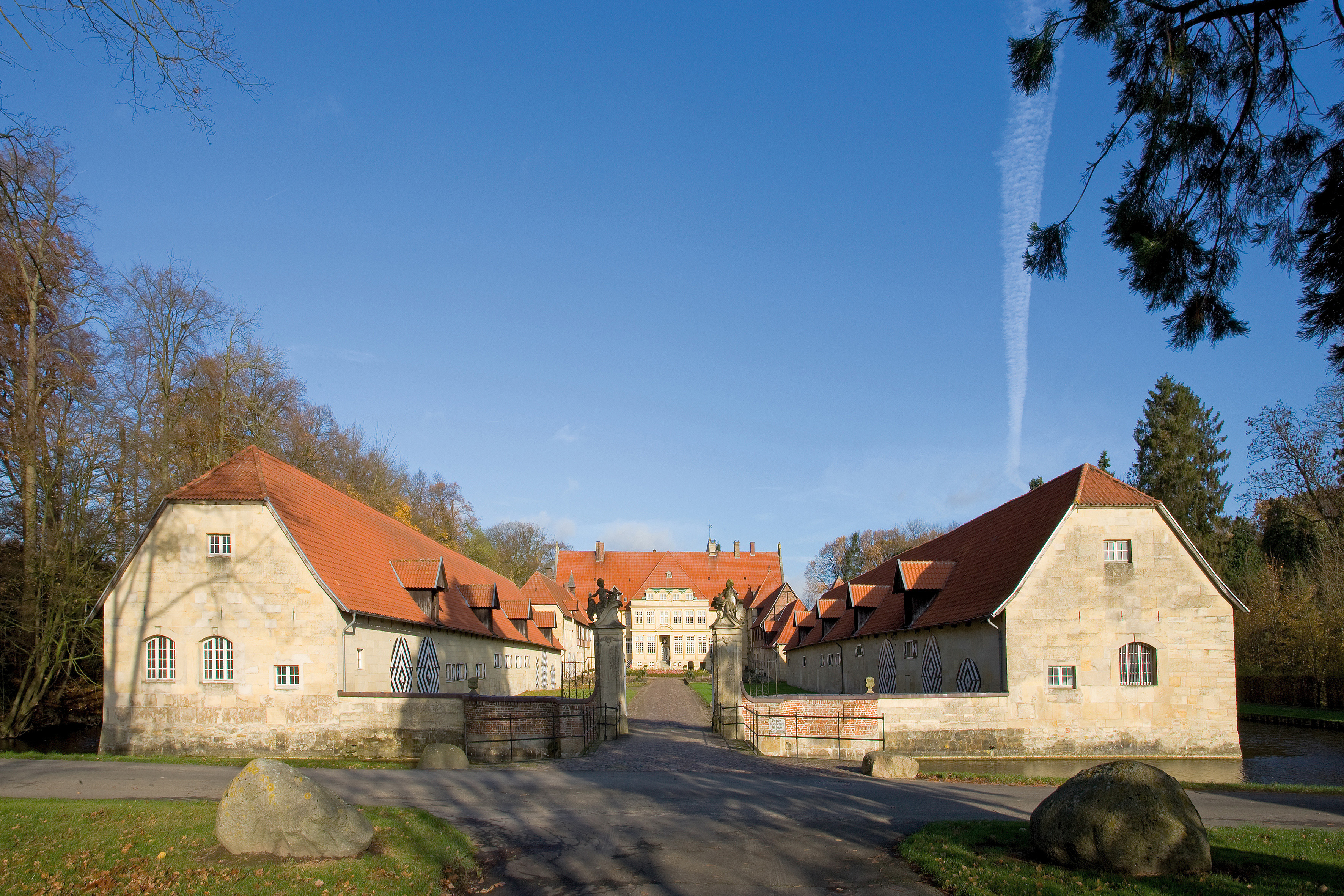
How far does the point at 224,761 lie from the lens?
1850cm

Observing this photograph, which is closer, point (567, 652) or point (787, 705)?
point (787, 705)

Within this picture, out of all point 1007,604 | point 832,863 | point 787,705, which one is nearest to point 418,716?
point 787,705

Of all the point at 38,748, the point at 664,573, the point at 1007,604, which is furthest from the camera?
the point at 664,573

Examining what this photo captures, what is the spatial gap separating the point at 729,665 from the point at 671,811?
34.6 feet

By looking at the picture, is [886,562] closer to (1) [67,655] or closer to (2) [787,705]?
(2) [787,705]

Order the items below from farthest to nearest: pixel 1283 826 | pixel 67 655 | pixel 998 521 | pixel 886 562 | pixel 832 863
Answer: pixel 886 562
pixel 998 521
pixel 67 655
pixel 1283 826
pixel 832 863

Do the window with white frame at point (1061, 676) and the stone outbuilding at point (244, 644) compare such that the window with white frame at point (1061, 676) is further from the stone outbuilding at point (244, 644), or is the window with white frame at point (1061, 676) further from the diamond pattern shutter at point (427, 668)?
the diamond pattern shutter at point (427, 668)

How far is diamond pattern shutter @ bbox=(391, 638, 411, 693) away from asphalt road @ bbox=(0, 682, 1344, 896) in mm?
7747

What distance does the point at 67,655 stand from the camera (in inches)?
1041

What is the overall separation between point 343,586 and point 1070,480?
1979cm

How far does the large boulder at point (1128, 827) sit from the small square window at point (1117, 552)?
14.9 metres

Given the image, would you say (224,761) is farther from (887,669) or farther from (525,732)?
(887,669)

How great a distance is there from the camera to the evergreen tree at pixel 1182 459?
169ft

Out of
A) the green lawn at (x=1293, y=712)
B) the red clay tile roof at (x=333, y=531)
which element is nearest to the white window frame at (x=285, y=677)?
the red clay tile roof at (x=333, y=531)
